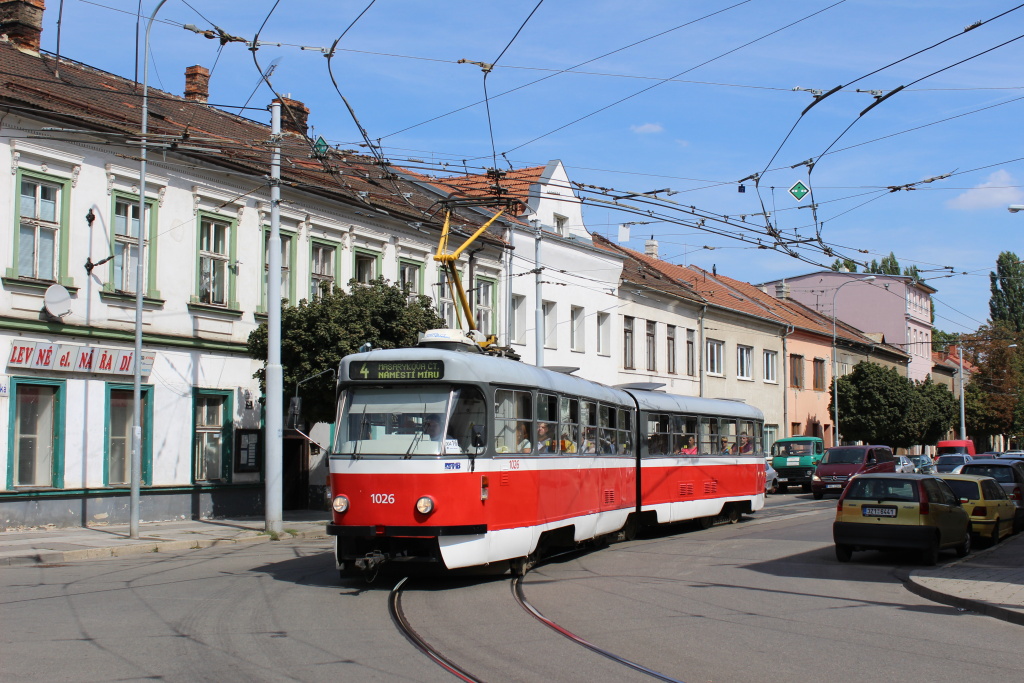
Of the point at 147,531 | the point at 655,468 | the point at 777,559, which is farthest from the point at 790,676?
the point at 147,531

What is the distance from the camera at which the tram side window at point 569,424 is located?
15.9 metres

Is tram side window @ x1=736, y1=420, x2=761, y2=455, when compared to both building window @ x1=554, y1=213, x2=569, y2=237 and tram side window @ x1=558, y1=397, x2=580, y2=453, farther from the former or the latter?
building window @ x1=554, y1=213, x2=569, y2=237

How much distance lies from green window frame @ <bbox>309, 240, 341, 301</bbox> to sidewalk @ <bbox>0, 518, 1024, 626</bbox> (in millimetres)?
6140

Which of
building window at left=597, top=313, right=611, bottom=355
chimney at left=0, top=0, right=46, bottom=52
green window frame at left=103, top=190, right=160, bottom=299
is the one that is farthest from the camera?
building window at left=597, top=313, right=611, bottom=355

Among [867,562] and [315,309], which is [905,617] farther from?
[315,309]

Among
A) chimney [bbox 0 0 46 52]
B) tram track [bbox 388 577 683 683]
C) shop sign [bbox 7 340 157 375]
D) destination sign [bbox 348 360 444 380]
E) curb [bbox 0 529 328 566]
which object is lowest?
curb [bbox 0 529 328 566]

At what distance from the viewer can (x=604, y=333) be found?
133 ft

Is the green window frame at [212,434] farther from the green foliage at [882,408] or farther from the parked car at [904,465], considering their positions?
the green foliage at [882,408]

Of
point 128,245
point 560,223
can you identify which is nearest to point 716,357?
point 560,223

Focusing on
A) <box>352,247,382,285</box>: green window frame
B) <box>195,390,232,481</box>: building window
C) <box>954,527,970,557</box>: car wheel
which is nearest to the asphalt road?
<box>954,527,970,557</box>: car wheel

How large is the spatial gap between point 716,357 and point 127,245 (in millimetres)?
31854

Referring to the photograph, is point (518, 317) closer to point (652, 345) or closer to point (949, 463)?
point (652, 345)

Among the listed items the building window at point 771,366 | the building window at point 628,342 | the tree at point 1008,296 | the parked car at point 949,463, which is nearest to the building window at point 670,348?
the building window at point 628,342

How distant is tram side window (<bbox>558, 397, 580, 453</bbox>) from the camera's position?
15.9 metres
